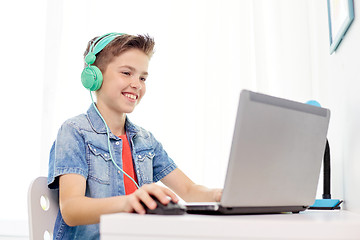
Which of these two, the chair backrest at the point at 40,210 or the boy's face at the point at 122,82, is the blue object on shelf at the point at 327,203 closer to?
the boy's face at the point at 122,82

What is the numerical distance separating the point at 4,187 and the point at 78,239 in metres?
1.45

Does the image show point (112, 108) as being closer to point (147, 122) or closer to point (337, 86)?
point (337, 86)

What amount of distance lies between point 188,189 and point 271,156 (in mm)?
701

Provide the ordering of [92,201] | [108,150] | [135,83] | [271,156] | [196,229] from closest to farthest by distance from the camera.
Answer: [196,229]
[271,156]
[92,201]
[108,150]
[135,83]

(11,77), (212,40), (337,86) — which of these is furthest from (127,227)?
(11,77)

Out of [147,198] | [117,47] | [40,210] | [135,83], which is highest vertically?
[117,47]

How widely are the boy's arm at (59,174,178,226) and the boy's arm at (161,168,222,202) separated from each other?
1.17 feet

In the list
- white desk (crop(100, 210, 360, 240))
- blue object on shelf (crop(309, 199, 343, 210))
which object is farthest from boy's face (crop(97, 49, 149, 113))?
white desk (crop(100, 210, 360, 240))

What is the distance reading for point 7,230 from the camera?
2.36 meters

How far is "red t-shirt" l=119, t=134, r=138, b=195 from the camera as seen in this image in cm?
128

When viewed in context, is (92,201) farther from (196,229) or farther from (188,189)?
Result: (188,189)

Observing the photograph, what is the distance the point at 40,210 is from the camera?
43.5 inches

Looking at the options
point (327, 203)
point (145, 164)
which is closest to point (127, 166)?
point (145, 164)

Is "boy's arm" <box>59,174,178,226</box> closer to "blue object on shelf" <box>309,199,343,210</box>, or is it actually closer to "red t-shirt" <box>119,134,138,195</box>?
"red t-shirt" <box>119,134,138,195</box>
